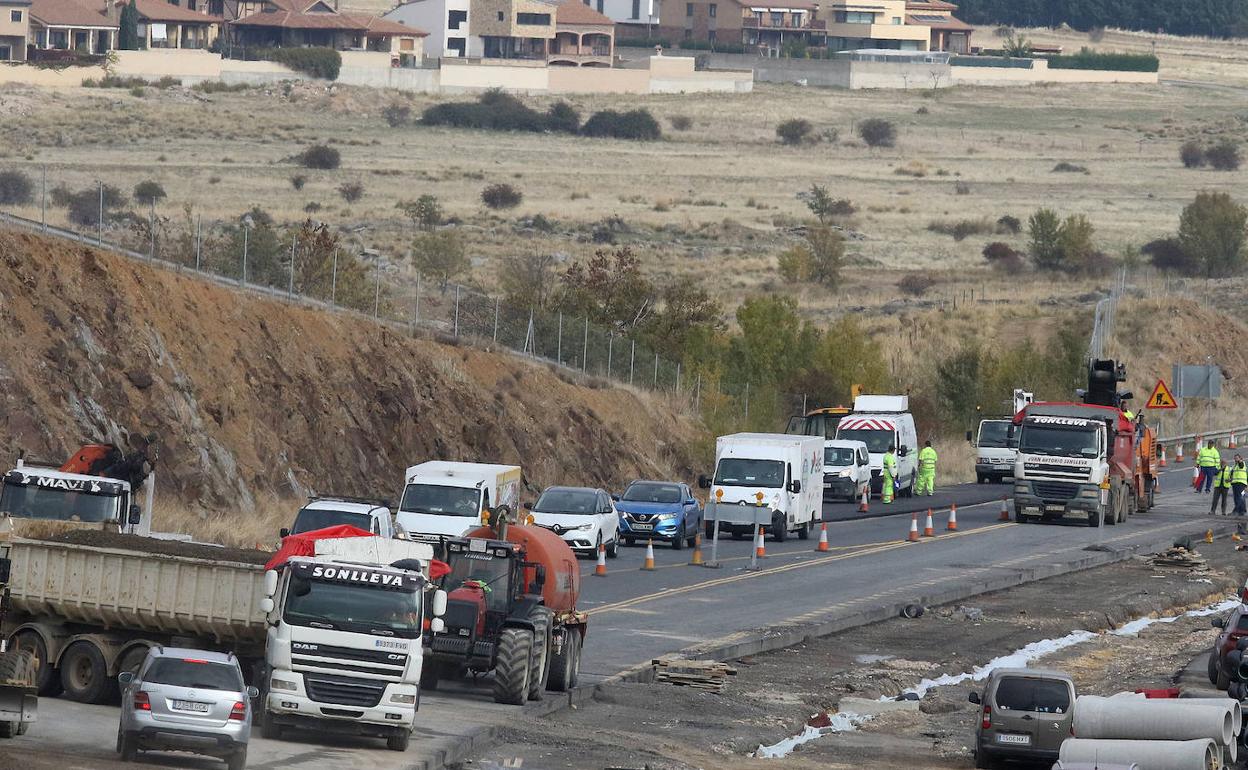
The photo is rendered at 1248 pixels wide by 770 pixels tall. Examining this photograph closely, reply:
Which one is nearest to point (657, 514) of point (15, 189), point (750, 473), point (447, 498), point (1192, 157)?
point (750, 473)

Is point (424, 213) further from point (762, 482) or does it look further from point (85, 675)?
point (85, 675)

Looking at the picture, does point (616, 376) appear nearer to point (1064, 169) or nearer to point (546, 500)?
point (546, 500)

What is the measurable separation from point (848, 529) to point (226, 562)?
29.2m

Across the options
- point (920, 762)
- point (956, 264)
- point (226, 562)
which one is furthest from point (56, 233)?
point (956, 264)

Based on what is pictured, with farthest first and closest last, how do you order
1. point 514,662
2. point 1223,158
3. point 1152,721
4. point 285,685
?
point 1223,158 → point 514,662 → point 1152,721 → point 285,685

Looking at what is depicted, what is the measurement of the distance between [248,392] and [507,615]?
23.0 meters

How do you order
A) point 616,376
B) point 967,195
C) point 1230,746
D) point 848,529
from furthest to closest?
1. point 967,195
2. point 616,376
3. point 848,529
4. point 1230,746

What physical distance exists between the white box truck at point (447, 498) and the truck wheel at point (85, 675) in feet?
40.9

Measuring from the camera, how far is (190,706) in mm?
19656

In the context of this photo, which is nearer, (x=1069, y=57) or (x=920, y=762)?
(x=920, y=762)

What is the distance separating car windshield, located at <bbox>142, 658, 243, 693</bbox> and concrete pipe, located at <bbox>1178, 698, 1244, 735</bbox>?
1039cm

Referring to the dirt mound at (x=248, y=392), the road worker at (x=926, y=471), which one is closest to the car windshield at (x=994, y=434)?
the road worker at (x=926, y=471)

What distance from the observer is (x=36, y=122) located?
117438mm

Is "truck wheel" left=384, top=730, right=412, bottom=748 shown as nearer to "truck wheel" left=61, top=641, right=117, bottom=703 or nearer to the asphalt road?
the asphalt road
